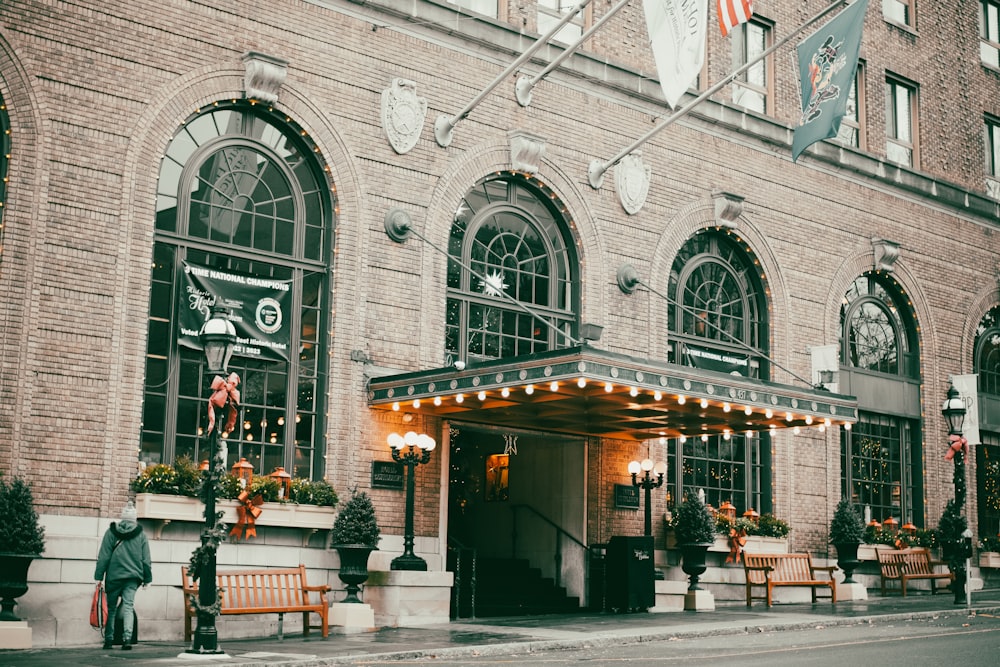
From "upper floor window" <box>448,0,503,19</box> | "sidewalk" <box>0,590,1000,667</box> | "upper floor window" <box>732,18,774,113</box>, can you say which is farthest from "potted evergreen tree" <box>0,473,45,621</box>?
"upper floor window" <box>732,18,774,113</box>

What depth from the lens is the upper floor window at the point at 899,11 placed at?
31219 mm

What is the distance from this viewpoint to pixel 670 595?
23578 mm

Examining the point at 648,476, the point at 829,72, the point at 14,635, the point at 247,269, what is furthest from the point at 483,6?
the point at 14,635

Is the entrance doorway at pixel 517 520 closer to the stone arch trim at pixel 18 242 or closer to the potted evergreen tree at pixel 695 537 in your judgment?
the potted evergreen tree at pixel 695 537

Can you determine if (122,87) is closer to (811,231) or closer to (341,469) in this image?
(341,469)

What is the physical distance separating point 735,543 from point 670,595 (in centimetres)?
219

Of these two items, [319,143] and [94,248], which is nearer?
[94,248]

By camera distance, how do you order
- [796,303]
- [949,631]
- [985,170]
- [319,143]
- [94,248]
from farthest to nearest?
[985,170], [796,303], [319,143], [949,631], [94,248]

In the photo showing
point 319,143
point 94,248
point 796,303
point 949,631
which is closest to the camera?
point 94,248

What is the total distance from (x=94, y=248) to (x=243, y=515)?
14.6 feet

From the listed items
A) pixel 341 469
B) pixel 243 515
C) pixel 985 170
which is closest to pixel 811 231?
pixel 985 170

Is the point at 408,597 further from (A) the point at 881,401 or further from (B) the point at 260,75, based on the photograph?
(A) the point at 881,401

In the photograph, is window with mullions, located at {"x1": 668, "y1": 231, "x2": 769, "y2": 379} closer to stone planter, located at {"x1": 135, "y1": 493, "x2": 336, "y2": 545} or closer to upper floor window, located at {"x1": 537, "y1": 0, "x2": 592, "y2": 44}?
upper floor window, located at {"x1": 537, "y1": 0, "x2": 592, "y2": 44}

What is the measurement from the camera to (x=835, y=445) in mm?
27906
